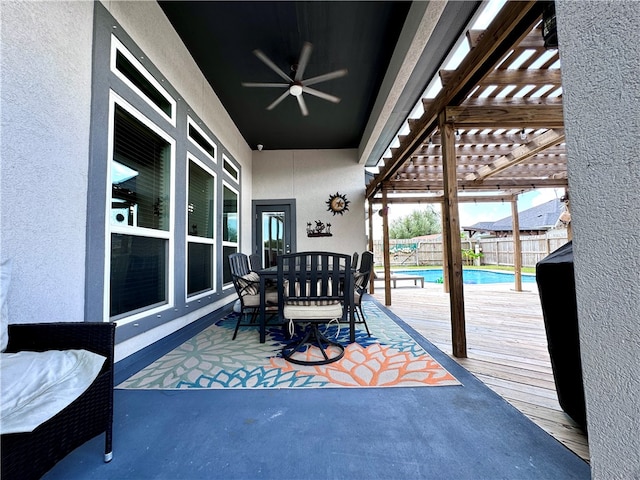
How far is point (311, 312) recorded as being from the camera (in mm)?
2246

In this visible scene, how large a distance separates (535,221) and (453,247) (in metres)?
17.4

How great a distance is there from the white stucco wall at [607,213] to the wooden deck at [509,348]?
1029 mm

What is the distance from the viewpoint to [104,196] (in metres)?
1.93

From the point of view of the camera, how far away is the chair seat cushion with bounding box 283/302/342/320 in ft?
7.37

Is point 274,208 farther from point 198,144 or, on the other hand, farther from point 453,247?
point 453,247

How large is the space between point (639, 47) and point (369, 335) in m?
2.87

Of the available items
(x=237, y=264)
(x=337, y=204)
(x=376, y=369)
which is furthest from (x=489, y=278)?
(x=237, y=264)

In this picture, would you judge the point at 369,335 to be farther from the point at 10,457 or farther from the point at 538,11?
the point at 538,11

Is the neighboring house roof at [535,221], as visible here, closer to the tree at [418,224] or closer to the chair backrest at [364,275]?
the tree at [418,224]

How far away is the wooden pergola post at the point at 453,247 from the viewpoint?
2355 mm

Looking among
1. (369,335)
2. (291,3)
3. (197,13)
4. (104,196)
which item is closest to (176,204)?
(104,196)

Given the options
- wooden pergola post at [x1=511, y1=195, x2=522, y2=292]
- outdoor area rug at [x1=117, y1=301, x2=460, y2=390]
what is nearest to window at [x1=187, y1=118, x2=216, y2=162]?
outdoor area rug at [x1=117, y1=301, x2=460, y2=390]

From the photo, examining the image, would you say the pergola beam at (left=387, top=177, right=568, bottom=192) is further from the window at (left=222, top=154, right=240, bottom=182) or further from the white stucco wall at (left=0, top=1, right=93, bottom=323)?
the white stucco wall at (left=0, top=1, right=93, bottom=323)

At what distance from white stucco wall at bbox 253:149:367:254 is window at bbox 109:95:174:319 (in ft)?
11.2
